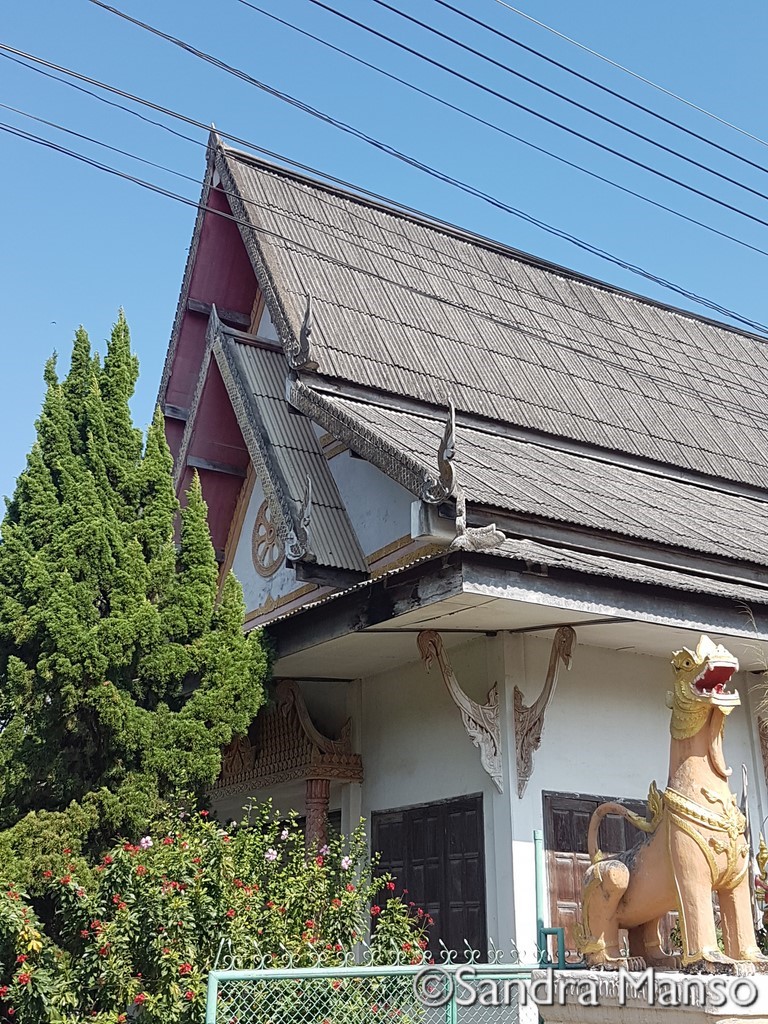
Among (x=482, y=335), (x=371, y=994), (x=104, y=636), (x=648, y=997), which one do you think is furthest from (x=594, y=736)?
(x=482, y=335)

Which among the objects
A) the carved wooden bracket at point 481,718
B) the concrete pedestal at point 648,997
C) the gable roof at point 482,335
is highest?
the gable roof at point 482,335

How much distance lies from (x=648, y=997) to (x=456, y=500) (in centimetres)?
321

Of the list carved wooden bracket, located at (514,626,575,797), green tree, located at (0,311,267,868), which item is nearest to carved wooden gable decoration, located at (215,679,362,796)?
green tree, located at (0,311,267,868)

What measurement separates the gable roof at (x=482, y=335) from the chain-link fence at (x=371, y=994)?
196 inches

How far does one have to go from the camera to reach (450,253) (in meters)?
13.5

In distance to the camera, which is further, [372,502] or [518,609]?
[372,502]

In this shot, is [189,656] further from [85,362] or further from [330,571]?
[85,362]

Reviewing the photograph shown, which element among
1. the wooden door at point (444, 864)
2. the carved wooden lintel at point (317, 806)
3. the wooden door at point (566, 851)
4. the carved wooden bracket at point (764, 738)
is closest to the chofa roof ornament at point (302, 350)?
the carved wooden lintel at point (317, 806)

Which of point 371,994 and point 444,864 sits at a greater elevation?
point 444,864

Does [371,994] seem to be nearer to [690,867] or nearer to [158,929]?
[158,929]

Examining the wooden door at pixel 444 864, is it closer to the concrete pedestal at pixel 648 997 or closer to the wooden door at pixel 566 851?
the wooden door at pixel 566 851

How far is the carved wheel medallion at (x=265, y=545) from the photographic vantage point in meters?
10.2

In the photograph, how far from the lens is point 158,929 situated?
248 inches

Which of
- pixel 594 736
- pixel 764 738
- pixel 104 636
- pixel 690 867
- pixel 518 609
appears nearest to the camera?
pixel 690 867
